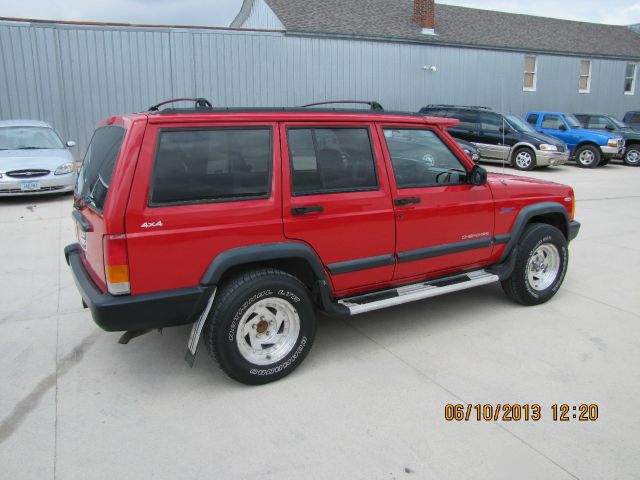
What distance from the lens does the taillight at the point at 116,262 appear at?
9.73ft

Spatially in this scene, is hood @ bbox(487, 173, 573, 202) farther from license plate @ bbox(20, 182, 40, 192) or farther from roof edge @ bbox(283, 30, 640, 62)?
roof edge @ bbox(283, 30, 640, 62)

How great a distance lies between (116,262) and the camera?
298cm

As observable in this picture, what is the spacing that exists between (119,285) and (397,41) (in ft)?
62.6

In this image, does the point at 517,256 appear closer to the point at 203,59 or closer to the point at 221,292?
the point at 221,292

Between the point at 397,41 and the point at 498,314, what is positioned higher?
the point at 397,41

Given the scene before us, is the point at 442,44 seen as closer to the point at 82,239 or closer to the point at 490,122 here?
the point at 490,122

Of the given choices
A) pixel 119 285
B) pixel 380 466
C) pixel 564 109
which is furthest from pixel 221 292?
pixel 564 109

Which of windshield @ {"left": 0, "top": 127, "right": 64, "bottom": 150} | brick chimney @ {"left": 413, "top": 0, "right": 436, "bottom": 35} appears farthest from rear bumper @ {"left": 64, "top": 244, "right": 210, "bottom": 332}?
brick chimney @ {"left": 413, "top": 0, "right": 436, "bottom": 35}

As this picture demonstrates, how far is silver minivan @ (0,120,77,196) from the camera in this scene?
9.48 m

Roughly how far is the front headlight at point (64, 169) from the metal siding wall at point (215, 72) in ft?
17.9

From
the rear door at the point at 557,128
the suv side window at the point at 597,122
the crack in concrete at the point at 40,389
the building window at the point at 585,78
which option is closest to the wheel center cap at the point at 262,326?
the crack in concrete at the point at 40,389

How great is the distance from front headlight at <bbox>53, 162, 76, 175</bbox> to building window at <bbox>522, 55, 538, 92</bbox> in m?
20.5

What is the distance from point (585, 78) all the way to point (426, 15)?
32.7ft

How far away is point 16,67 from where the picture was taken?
46.4 feet
